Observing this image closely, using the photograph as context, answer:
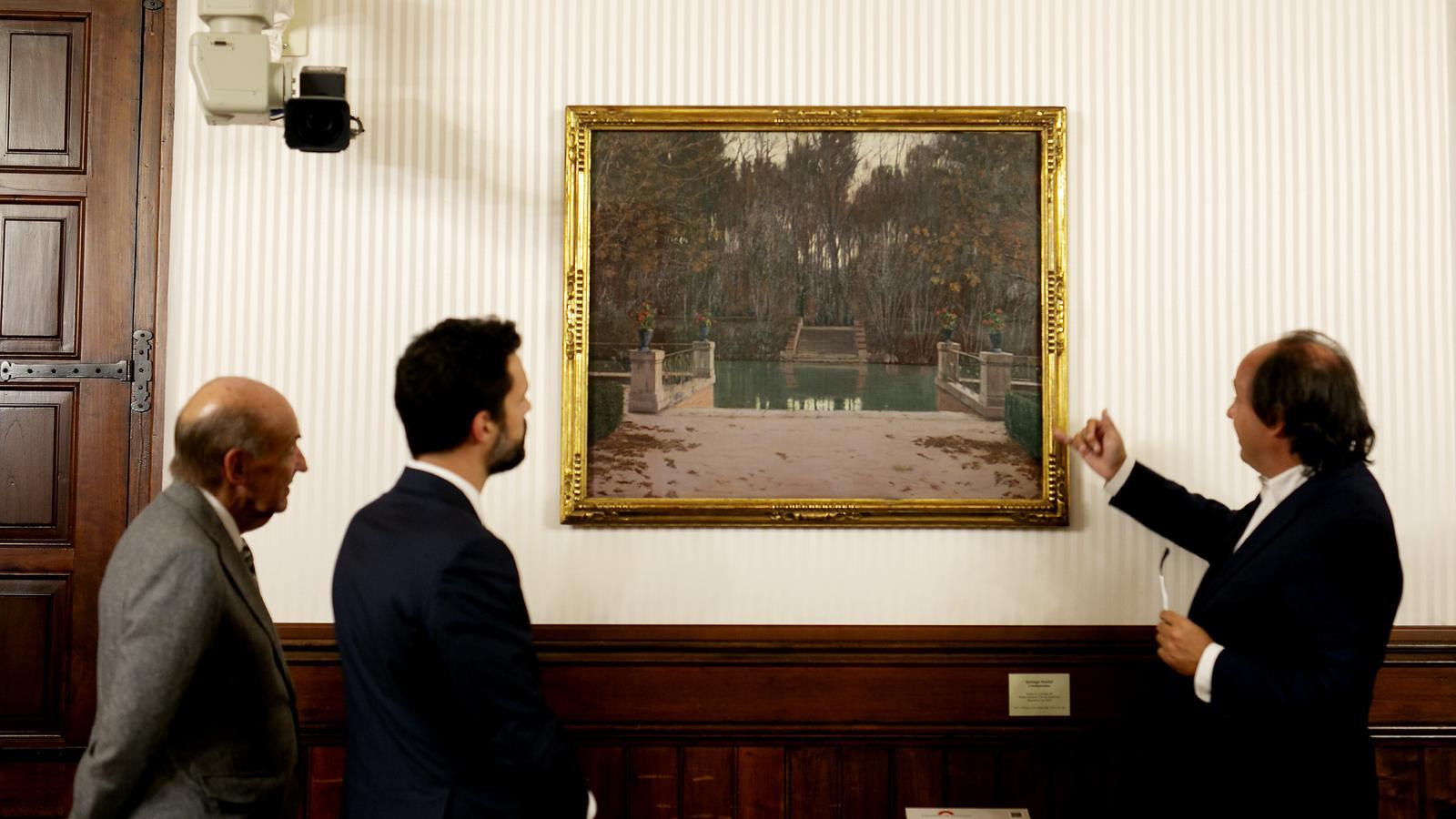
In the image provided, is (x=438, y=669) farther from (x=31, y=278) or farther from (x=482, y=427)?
(x=31, y=278)

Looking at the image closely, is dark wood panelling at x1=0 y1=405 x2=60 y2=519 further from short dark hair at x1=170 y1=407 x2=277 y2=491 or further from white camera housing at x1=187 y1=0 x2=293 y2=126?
short dark hair at x1=170 y1=407 x2=277 y2=491

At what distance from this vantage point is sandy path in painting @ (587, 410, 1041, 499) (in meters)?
3.04

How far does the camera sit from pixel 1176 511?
2775 millimetres

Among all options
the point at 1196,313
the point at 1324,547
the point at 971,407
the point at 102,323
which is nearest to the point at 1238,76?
the point at 1196,313

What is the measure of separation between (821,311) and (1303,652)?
160 cm

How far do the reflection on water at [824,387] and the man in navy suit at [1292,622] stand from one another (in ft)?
3.10

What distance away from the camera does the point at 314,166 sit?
3.08 meters

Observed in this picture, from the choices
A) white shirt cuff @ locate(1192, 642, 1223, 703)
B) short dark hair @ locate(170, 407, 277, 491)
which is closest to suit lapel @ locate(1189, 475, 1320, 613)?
white shirt cuff @ locate(1192, 642, 1223, 703)

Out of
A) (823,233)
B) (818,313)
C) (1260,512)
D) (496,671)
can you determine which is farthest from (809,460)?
(496,671)

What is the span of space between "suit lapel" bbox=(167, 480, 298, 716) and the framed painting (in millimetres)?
1179

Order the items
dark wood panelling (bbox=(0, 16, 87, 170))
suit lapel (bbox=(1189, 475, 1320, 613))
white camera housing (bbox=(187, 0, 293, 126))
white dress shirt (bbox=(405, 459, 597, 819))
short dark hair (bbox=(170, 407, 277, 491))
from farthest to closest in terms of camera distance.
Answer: dark wood panelling (bbox=(0, 16, 87, 170)) → white camera housing (bbox=(187, 0, 293, 126)) → suit lapel (bbox=(1189, 475, 1320, 613)) → short dark hair (bbox=(170, 407, 277, 491)) → white dress shirt (bbox=(405, 459, 597, 819))

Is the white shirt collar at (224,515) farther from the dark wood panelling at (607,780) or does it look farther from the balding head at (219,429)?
the dark wood panelling at (607,780)

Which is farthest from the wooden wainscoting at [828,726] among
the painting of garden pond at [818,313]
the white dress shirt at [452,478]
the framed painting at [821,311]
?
the white dress shirt at [452,478]

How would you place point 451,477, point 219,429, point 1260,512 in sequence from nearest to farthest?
point 451,477 < point 219,429 < point 1260,512
